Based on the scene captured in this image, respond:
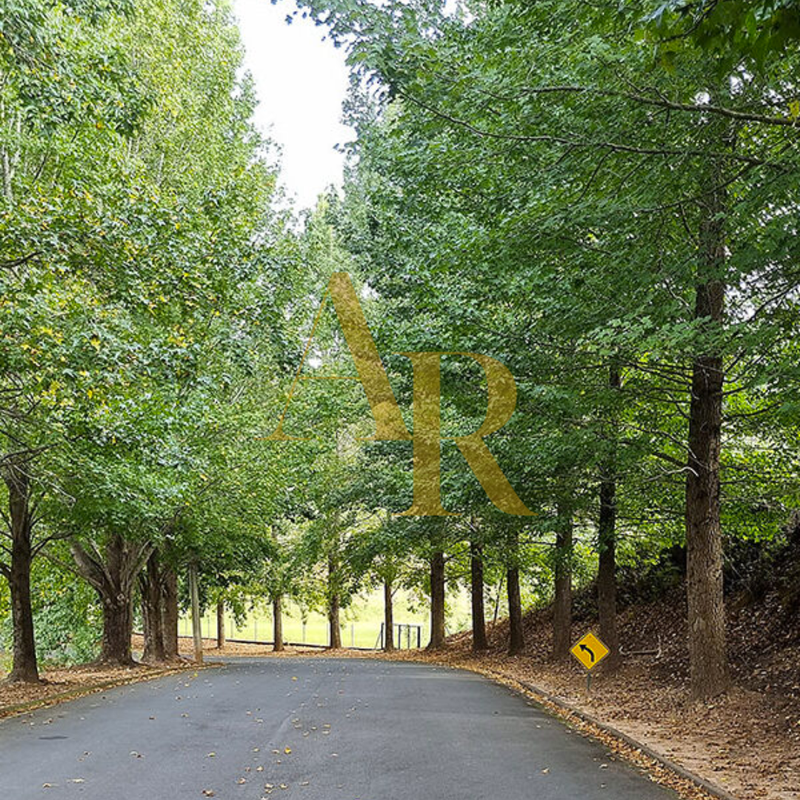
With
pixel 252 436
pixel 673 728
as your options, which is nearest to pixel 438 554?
pixel 252 436

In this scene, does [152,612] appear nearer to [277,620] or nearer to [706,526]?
[277,620]

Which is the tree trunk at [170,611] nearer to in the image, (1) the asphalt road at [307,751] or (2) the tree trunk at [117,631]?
(2) the tree trunk at [117,631]

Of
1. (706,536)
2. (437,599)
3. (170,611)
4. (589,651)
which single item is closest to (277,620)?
(170,611)

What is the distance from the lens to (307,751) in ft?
31.5

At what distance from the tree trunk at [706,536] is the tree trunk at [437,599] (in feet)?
65.6

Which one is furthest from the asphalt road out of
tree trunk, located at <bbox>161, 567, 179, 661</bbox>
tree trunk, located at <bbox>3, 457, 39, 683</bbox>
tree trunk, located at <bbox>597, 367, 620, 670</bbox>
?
tree trunk, located at <bbox>161, 567, 179, 661</bbox>

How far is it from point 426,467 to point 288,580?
1869 cm

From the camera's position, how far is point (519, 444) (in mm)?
13961

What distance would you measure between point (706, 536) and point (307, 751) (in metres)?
6.11

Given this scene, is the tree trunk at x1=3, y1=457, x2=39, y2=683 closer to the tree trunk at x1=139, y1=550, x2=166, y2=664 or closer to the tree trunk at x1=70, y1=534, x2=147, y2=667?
the tree trunk at x1=70, y1=534, x2=147, y2=667

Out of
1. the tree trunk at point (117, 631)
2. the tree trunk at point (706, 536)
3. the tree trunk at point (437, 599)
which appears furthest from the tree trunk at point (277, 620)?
the tree trunk at point (706, 536)

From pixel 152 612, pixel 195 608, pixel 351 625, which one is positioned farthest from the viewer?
pixel 351 625

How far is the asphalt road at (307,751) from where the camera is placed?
25.2 ft

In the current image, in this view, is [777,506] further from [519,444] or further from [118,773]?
[118,773]
